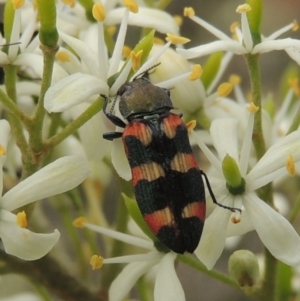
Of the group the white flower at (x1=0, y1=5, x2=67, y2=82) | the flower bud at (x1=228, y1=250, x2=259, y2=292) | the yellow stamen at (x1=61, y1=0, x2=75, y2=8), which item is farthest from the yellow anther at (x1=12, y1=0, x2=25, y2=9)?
the flower bud at (x1=228, y1=250, x2=259, y2=292)

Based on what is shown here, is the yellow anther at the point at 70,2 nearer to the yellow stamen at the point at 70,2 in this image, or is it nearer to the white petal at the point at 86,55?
the yellow stamen at the point at 70,2

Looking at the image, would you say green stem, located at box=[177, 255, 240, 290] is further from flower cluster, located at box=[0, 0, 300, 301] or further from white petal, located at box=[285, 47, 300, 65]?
white petal, located at box=[285, 47, 300, 65]

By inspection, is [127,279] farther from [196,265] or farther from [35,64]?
[35,64]

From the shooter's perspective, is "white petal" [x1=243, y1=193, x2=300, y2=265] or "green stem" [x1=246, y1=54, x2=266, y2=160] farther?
"green stem" [x1=246, y1=54, x2=266, y2=160]

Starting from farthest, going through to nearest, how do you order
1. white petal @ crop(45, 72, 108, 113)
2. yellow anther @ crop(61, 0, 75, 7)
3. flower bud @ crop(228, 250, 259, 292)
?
yellow anther @ crop(61, 0, 75, 7), flower bud @ crop(228, 250, 259, 292), white petal @ crop(45, 72, 108, 113)

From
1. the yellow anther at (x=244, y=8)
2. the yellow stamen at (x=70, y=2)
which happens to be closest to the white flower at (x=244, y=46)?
the yellow anther at (x=244, y=8)

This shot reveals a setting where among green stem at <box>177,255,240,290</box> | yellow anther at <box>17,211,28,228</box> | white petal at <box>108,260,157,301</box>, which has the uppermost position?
yellow anther at <box>17,211,28,228</box>

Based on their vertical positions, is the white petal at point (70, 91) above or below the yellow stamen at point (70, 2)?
below

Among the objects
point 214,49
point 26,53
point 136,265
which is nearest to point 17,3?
point 26,53
